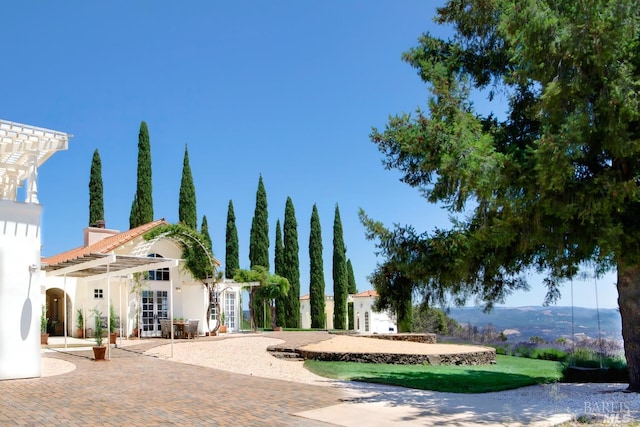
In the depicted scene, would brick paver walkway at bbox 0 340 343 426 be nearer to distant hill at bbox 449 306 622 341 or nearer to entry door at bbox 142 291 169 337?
distant hill at bbox 449 306 622 341

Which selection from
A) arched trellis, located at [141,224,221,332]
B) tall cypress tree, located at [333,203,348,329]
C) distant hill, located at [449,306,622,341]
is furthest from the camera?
tall cypress tree, located at [333,203,348,329]

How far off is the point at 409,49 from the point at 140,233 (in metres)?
16.6

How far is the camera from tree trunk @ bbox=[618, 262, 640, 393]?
10.2 meters

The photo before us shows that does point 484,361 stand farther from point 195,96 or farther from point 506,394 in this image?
point 195,96

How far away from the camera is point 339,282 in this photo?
141 ft

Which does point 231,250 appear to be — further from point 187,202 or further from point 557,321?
point 557,321

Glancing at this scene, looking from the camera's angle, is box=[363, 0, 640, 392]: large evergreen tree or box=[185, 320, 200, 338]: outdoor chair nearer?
box=[363, 0, 640, 392]: large evergreen tree

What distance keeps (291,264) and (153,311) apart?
18.3m

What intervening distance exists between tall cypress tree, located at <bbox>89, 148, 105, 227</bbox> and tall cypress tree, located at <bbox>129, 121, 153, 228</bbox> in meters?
2.27

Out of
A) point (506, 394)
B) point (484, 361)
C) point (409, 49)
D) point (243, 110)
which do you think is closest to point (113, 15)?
point (243, 110)

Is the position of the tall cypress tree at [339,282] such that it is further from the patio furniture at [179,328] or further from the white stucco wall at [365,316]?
the patio furniture at [179,328]

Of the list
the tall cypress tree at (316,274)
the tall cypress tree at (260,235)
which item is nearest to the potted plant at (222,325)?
the tall cypress tree at (260,235)

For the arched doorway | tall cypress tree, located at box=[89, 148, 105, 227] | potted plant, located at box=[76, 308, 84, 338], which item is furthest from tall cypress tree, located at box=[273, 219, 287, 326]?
potted plant, located at box=[76, 308, 84, 338]

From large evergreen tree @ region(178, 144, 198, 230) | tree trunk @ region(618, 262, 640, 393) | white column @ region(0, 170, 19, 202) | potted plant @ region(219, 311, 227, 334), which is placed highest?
large evergreen tree @ region(178, 144, 198, 230)
